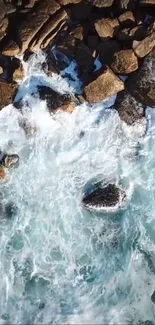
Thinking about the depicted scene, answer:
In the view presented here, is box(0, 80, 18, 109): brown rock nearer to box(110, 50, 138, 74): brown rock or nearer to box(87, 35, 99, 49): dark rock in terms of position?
box(87, 35, 99, 49): dark rock

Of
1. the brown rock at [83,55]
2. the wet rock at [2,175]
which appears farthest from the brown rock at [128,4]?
the wet rock at [2,175]

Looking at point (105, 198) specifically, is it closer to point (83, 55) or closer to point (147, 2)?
point (83, 55)

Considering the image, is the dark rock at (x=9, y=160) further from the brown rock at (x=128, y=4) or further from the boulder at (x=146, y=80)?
the brown rock at (x=128, y=4)

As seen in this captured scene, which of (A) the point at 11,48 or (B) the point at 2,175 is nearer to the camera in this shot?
(B) the point at 2,175

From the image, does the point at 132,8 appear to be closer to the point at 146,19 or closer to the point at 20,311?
the point at 146,19

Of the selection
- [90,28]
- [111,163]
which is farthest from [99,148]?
[90,28]

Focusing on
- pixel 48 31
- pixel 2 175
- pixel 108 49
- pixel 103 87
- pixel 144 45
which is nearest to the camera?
pixel 144 45

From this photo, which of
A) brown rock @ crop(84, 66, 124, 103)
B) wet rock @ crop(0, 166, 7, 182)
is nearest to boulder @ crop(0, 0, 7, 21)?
brown rock @ crop(84, 66, 124, 103)

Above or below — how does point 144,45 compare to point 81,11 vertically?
below

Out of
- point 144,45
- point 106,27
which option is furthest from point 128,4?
point 144,45
